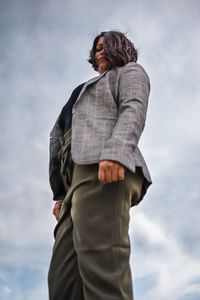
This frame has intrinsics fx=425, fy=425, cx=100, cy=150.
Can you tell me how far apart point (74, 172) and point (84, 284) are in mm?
592

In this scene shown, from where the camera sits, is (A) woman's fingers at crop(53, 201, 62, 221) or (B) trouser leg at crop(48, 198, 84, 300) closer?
(B) trouser leg at crop(48, 198, 84, 300)

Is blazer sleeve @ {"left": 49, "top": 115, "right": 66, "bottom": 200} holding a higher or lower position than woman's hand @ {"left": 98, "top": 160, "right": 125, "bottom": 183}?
higher

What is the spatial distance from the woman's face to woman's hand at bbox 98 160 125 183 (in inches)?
36.8

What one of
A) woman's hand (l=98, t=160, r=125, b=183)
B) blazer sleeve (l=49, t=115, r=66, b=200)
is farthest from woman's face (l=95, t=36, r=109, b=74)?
woman's hand (l=98, t=160, r=125, b=183)

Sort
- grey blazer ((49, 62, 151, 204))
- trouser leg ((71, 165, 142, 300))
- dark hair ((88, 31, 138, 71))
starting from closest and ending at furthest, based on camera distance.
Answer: trouser leg ((71, 165, 142, 300)) → grey blazer ((49, 62, 151, 204)) → dark hair ((88, 31, 138, 71))

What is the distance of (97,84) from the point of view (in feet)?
8.23

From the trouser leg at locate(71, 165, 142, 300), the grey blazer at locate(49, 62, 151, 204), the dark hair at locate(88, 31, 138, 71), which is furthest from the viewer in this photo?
the dark hair at locate(88, 31, 138, 71)

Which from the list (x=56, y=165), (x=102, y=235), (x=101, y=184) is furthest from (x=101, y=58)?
(x=102, y=235)

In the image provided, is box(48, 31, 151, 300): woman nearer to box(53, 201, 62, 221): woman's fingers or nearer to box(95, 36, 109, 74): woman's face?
box(95, 36, 109, 74): woman's face

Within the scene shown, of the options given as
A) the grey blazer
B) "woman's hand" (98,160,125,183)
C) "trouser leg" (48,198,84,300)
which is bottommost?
"trouser leg" (48,198,84,300)

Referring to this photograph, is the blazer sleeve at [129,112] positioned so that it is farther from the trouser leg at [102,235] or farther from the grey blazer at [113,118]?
the trouser leg at [102,235]

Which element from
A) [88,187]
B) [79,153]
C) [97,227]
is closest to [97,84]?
[79,153]

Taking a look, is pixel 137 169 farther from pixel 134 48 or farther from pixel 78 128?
pixel 134 48

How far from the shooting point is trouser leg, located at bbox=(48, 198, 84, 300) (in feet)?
7.14
